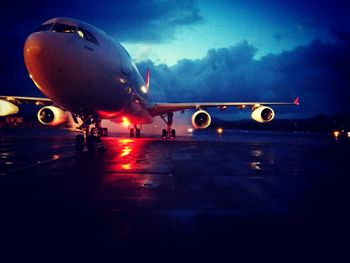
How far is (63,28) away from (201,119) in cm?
1298

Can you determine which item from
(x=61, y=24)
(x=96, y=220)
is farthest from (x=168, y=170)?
(x=61, y=24)

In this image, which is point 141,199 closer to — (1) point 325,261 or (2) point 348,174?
(1) point 325,261

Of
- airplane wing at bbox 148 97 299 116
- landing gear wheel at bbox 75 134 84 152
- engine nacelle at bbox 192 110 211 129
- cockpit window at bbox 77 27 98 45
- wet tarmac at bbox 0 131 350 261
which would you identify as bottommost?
wet tarmac at bbox 0 131 350 261

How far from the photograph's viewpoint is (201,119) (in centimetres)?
2088

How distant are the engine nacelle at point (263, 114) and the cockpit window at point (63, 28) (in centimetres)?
1467

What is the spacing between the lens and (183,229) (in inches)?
141

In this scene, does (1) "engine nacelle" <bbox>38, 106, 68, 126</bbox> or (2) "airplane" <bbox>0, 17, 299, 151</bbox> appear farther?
(1) "engine nacelle" <bbox>38, 106, 68, 126</bbox>

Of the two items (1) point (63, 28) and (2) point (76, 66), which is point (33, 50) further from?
(1) point (63, 28)

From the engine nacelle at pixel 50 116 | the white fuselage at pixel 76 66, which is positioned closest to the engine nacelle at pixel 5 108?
the engine nacelle at pixel 50 116

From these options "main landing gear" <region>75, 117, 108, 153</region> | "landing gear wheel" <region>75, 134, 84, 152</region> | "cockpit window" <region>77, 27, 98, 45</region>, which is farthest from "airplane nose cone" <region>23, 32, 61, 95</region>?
"landing gear wheel" <region>75, 134, 84, 152</region>

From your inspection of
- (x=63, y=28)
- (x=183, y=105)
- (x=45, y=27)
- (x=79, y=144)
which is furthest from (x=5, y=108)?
(x=183, y=105)

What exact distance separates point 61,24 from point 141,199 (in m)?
7.81

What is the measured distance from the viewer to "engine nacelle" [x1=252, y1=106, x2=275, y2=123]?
66.9 ft

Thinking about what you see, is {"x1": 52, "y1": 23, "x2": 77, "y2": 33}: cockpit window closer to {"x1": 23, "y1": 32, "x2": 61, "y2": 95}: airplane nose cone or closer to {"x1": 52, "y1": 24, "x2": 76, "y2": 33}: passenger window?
{"x1": 52, "y1": 24, "x2": 76, "y2": 33}: passenger window
